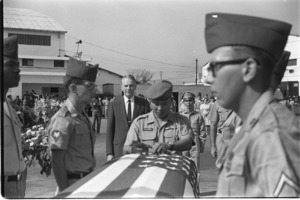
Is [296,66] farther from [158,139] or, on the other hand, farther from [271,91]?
[158,139]

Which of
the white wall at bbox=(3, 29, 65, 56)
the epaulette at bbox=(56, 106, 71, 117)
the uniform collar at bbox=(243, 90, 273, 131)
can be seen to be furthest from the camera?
the epaulette at bbox=(56, 106, 71, 117)

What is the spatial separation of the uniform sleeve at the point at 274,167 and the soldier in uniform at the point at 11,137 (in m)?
1.46

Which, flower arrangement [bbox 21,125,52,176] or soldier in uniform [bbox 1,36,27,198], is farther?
flower arrangement [bbox 21,125,52,176]

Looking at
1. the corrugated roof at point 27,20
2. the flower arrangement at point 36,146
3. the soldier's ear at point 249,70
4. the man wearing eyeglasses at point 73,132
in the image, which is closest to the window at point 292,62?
the soldier's ear at point 249,70

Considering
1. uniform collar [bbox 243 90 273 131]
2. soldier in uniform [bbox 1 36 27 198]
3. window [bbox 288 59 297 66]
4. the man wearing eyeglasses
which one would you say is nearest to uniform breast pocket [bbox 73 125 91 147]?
the man wearing eyeglasses

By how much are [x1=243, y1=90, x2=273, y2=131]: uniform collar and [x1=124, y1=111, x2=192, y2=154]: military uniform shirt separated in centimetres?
225

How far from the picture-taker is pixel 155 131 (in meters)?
3.56

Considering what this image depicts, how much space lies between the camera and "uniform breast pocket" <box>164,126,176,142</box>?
3594mm

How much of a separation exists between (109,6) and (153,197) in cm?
100

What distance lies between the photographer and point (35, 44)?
→ 2.77 metres

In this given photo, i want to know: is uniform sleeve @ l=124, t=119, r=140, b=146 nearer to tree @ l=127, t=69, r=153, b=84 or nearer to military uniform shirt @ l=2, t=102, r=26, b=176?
tree @ l=127, t=69, r=153, b=84

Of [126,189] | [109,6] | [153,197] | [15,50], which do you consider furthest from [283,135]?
[15,50]

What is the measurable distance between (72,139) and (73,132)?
0.05m

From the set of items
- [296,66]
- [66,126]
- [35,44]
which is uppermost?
[35,44]
